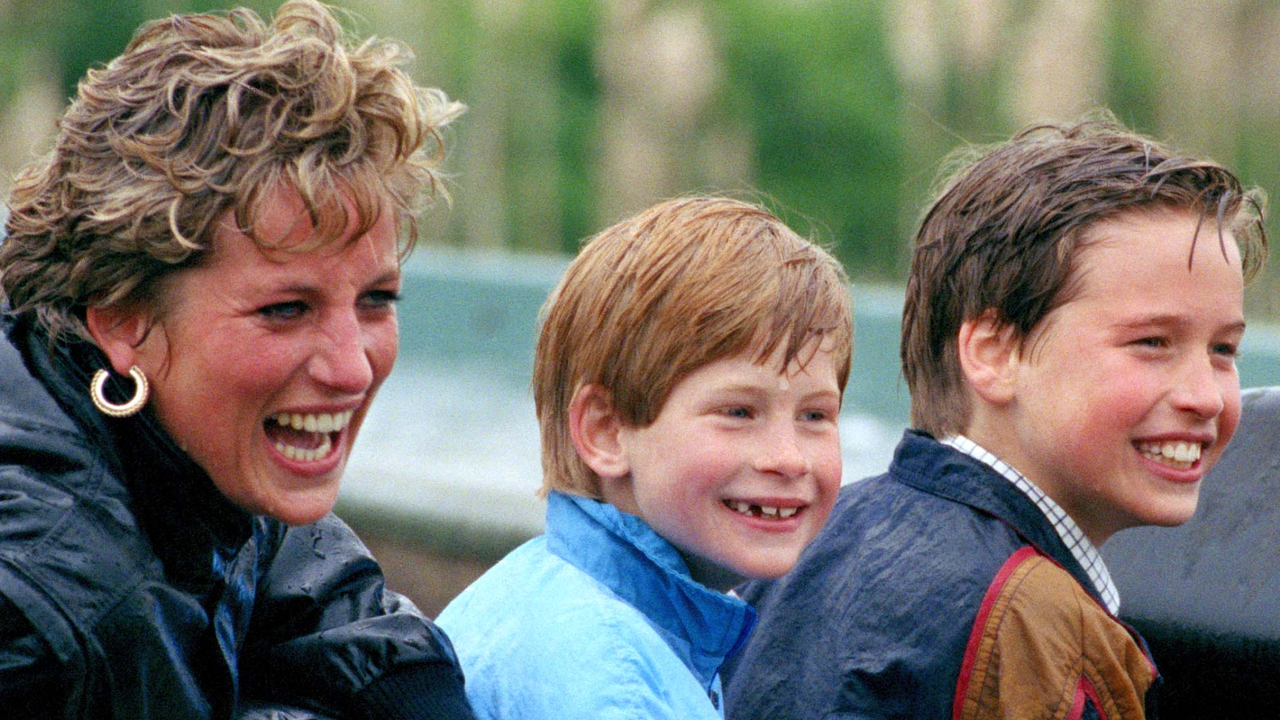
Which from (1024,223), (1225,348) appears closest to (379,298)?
(1024,223)

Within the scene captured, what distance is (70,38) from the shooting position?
24.6 metres

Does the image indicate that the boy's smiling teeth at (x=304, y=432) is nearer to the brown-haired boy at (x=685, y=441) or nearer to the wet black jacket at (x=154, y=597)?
the wet black jacket at (x=154, y=597)

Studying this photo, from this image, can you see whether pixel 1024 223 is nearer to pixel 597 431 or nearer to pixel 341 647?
pixel 597 431

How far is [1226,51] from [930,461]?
522 inches

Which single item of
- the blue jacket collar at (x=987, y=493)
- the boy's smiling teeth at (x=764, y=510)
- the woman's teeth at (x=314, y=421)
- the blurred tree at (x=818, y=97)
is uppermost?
the woman's teeth at (x=314, y=421)

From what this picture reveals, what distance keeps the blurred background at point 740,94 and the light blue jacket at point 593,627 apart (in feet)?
8.90

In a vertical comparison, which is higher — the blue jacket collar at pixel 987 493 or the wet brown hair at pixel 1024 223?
the wet brown hair at pixel 1024 223

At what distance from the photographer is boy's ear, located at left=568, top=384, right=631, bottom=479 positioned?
98.8 inches

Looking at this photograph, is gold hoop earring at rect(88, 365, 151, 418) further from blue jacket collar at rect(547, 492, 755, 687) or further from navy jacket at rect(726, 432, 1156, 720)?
navy jacket at rect(726, 432, 1156, 720)

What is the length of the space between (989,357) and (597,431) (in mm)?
734

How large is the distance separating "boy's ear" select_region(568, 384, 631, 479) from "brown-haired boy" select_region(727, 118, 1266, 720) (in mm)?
459

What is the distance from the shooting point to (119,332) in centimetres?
209

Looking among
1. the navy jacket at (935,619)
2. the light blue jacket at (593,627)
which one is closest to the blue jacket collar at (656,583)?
the light blue jacket at (593,627)

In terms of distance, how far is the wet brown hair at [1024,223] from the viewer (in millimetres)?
2799
